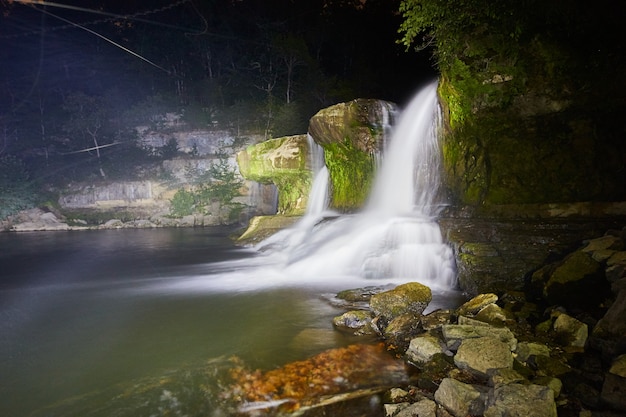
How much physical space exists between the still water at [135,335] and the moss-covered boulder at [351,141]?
22.6 feet

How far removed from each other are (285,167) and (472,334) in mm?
14000

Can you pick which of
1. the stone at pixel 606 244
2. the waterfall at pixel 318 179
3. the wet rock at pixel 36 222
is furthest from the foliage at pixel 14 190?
the stone at pixel 606 244

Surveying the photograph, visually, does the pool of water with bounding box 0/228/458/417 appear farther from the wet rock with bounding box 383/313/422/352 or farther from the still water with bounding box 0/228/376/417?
the wet rock with bounding box 383/313/422/352

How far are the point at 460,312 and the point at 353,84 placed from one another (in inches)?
1005

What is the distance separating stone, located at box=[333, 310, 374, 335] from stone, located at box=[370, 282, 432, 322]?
189 millimetres

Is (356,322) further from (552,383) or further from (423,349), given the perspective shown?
(552,383)

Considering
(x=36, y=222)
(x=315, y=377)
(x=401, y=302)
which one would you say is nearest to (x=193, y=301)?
(x=315, y=377)

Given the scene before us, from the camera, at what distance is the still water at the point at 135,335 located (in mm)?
3744

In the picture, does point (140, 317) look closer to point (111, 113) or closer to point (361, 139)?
point (361, 139)

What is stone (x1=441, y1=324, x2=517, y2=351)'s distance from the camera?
12.9ft

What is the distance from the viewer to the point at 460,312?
16.5 feet

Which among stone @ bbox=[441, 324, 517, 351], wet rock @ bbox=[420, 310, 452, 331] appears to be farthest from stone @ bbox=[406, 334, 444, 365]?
wet rock @ bbox=[420, 310, 452, 331]

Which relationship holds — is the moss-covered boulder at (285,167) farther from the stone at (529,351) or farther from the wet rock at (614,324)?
the wet rock at (614,324)

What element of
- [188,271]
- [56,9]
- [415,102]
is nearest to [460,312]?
[188,271]
